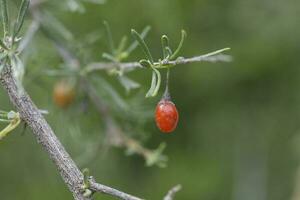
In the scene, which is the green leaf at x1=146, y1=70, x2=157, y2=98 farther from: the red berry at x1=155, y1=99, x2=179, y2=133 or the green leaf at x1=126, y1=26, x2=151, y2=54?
the green leaf at x1=126, y1=26, x2=151, y2=54

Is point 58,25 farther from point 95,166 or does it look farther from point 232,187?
point 232,187

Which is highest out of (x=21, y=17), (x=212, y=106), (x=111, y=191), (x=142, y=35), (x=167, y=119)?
(x=212, y=106)

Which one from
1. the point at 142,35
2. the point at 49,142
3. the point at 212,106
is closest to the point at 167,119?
the point at 49,142

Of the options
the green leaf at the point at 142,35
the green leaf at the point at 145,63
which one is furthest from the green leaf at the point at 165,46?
the green leaf at the point at 142,35

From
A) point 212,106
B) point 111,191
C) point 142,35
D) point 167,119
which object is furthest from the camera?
point 212,106

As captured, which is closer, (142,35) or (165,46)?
(165,46)

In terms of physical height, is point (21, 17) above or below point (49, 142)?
above

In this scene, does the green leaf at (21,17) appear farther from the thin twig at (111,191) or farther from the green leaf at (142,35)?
the green leaf at (142,35)

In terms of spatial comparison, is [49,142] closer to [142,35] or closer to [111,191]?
[111,191]

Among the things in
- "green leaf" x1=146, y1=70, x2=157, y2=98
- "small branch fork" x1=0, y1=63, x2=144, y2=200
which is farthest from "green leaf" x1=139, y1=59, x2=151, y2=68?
"small branch fork" x1=0, y1=63, x2=144, y2=200

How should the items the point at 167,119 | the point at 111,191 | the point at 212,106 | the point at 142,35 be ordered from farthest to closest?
the point at 212,106, the point at 142,35, the point at 167,119, the point at 111,191
